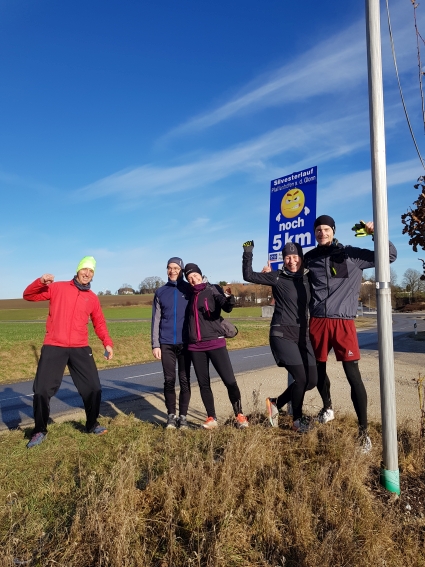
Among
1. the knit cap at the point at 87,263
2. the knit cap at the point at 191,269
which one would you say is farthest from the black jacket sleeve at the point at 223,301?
the knit cap at the point at 87,263

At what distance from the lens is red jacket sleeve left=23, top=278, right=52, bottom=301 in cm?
513

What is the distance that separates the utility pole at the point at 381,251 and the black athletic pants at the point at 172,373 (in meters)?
2.69

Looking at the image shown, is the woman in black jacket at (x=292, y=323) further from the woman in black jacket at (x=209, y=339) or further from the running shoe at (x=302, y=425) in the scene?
the woman in black jacket at (x=209, y=339)

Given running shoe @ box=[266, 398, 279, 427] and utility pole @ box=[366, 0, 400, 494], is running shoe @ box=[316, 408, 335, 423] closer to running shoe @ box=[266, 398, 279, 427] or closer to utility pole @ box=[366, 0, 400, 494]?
running shoe @ box=[266, 398, 279, 427]

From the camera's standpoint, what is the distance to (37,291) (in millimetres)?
5168

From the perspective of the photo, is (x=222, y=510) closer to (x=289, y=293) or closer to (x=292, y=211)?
(x=289, y=293)

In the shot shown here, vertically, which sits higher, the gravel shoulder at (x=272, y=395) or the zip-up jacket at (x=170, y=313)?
the zip-up jacket at (x=170, y=313)

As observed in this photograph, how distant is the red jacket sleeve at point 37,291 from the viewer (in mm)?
5129

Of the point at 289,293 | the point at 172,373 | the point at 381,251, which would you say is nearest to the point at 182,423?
the point at 172,373

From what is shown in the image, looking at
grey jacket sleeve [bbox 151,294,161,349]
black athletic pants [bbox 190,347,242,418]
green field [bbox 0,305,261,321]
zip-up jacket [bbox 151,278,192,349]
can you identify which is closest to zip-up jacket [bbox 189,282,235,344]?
black athletic pants [bbox 190,347,242,418]

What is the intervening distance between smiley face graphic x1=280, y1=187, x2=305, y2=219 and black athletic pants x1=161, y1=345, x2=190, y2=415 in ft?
7.34

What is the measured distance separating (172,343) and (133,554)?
3.07 meters

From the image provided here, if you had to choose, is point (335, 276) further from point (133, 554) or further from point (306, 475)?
point (133, 554)

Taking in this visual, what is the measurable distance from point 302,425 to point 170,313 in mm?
2019
